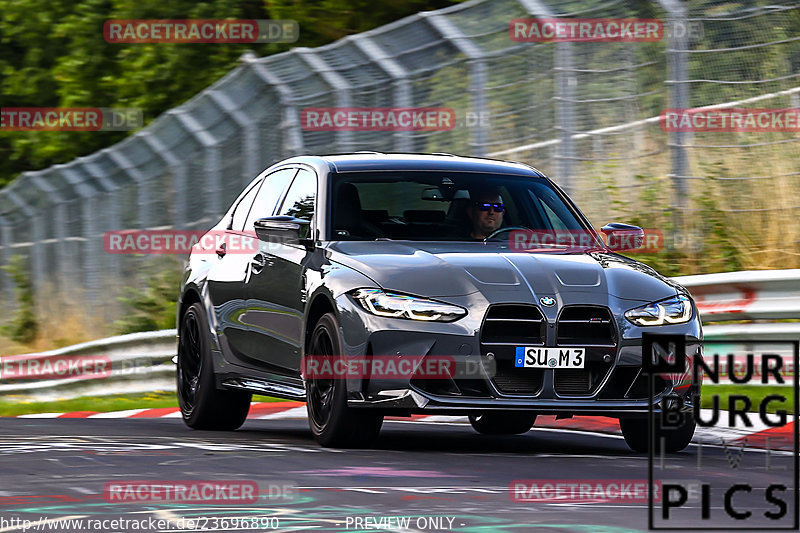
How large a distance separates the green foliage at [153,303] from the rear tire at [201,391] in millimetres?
9035

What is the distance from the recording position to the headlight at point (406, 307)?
28.8ft

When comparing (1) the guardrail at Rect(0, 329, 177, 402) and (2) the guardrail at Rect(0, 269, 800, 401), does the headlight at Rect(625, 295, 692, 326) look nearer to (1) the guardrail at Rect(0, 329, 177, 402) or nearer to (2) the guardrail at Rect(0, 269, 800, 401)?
(2) the guardrail at Rect(0, 269, 800, 401)

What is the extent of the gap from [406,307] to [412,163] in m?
1.84

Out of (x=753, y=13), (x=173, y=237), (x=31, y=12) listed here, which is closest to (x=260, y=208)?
(x=753, y=13)

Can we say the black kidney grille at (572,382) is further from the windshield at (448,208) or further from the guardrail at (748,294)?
the guardrail at (748,294)

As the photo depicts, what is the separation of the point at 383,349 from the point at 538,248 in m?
1.40

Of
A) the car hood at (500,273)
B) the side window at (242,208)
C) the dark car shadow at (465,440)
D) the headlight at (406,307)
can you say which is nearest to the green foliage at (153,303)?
the side window at (242,208)

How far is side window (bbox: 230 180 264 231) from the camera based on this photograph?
11.4 meters

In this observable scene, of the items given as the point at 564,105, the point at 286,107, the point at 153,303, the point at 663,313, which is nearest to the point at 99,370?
the point at 153,303

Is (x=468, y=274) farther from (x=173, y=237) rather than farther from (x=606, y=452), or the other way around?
(x=173, y=237)

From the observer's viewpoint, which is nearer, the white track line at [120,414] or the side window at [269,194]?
the side window at [269,194]

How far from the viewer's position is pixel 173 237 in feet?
67.5

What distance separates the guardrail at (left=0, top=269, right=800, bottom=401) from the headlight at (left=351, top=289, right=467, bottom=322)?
3.60 meters

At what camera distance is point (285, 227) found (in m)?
9.77
